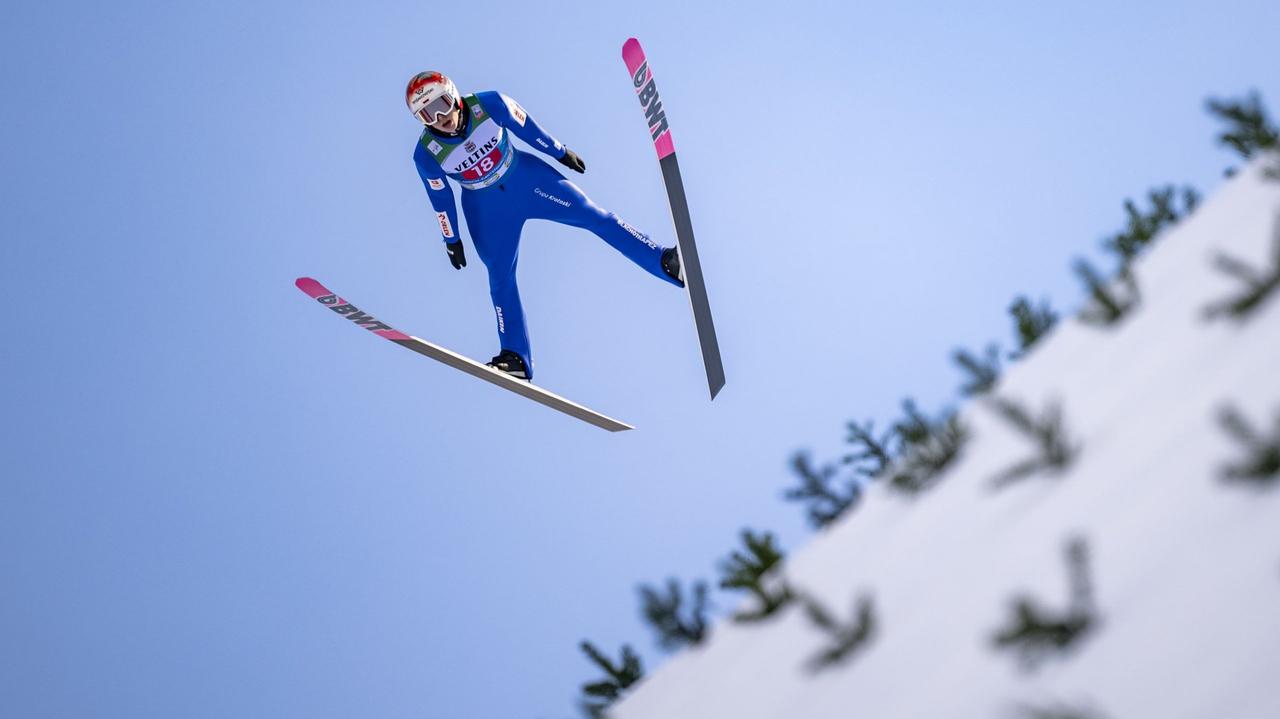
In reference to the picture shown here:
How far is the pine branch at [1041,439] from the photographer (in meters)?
1.74

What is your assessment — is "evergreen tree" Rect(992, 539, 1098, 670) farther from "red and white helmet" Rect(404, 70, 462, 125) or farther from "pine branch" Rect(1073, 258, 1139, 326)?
"red and white helmet" Rect(404, 70, 462, 125)

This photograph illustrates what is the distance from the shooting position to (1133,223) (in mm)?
3455

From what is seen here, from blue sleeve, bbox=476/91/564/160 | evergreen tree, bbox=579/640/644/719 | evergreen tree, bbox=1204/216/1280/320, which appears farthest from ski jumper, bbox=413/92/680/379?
evergreen tree, bbox=1204/216/1280/320

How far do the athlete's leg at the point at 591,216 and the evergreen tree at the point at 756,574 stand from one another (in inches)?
121

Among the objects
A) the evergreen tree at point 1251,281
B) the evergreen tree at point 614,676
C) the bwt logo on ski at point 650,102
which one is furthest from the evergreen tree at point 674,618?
the bwt logo on ski at point 650,102

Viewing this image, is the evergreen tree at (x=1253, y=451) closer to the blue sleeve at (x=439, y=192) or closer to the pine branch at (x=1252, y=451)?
the pine branch at (x=1252, y=451)

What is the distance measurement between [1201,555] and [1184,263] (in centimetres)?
121

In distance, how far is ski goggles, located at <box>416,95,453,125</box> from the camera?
17.9ft

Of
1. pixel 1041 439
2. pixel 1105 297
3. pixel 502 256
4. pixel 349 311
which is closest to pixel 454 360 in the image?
pixel 502 256

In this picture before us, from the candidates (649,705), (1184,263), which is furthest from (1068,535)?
(649,705)

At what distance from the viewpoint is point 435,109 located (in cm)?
548

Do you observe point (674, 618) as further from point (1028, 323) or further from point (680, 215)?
point (680, 215)

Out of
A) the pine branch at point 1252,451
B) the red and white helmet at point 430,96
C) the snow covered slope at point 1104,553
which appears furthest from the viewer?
the red and white helmet at point 430,96

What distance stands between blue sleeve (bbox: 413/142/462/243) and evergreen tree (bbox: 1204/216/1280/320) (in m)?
4.75
